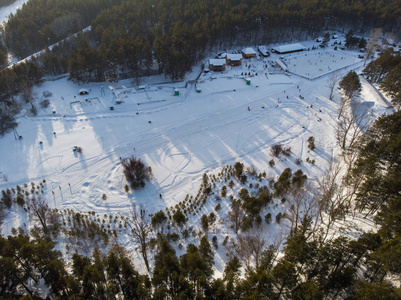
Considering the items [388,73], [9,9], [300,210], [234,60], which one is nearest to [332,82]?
[388,73]

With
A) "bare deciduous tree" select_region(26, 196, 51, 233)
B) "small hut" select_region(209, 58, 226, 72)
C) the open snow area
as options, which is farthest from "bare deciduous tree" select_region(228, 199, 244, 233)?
"small hut" select_region(209, 58, 226, 72)

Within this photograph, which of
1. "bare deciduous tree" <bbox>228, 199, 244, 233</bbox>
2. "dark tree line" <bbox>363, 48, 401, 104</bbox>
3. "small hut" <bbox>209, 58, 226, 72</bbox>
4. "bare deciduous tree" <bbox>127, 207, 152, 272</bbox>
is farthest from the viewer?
"small hut" <bbox>209, 58, 226, 72</bbox>

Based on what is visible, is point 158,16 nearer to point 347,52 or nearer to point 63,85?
point 63,85

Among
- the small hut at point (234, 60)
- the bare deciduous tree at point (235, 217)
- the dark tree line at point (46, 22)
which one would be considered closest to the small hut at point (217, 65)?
the small hut at point (234, 60)

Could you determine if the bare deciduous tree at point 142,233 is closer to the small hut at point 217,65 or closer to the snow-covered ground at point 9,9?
the small hut at point 217,65

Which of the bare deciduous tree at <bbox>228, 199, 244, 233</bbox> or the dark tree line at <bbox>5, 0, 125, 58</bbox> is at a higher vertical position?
the dark tree line at <bbox>5, 0, 125, 58</bbox>

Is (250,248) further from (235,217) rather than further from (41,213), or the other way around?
(41,213)

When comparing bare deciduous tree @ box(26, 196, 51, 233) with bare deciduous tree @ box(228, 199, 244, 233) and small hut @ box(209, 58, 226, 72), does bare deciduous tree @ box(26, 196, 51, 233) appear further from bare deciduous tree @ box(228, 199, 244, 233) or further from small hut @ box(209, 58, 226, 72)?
small hut @ box(209, 58, 226, 72)

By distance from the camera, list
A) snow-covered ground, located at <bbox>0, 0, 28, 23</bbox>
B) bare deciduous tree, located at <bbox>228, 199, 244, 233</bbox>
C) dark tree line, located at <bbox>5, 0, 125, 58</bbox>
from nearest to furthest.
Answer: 1. bare deciduous tree, located at <bbox>228, 199, 244, 233</bbox>
2. dark tree line, located at <bbox>5, 0, 125, 58</bbox>
3. snow-covered ground, located at <bbox>0, 0, 28, 23</bbox>
